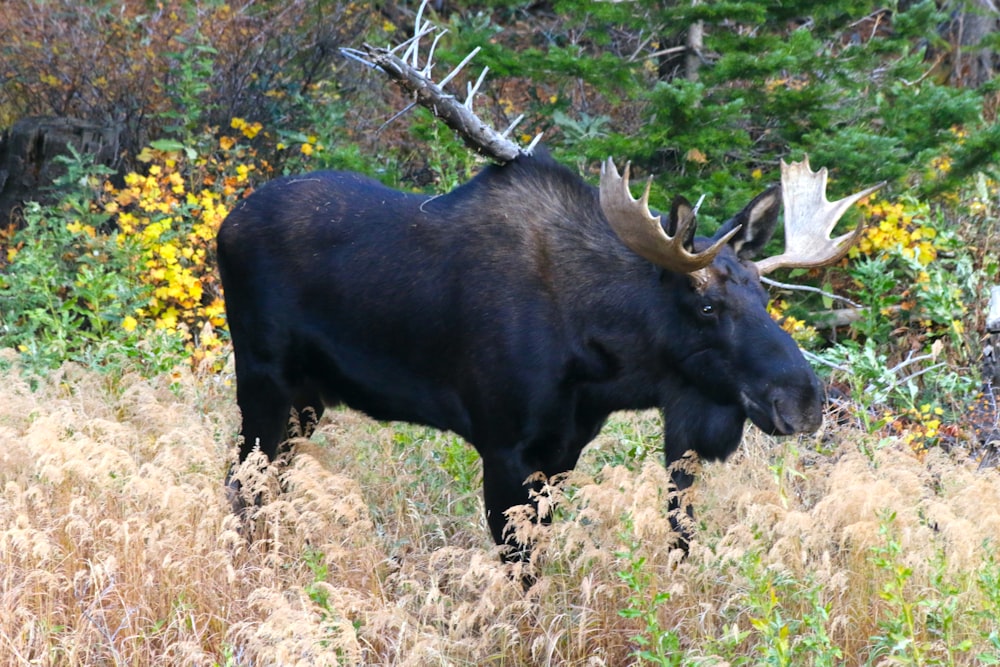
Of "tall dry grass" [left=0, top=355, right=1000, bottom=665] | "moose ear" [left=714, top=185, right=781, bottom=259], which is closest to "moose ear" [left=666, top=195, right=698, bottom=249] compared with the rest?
"moose ear" [left=714, top=185, right=781, bottom=259]

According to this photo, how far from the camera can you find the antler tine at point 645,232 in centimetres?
437

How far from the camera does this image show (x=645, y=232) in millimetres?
4438

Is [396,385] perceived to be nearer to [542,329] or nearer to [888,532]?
[542,329]

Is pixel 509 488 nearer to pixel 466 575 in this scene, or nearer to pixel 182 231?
pixel 466 575

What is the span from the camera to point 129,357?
23.4 ft

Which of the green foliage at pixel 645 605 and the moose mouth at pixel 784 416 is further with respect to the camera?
the moose mouth at pixel 784 416

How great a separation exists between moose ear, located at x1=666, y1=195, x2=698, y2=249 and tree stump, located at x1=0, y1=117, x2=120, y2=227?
19.6ft

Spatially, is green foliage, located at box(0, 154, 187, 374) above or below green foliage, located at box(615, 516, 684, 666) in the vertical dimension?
above

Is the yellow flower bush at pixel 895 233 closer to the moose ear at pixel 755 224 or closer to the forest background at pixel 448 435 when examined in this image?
→ the forest background at pixel 448 435

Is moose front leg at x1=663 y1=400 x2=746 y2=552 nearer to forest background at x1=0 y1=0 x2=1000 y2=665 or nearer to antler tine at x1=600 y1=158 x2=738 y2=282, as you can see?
forest background at x1=0 y1=0 x2=1000 y2=665

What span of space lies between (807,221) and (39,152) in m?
6.26

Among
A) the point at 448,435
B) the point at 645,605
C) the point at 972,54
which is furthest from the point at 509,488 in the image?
the point at 972,54

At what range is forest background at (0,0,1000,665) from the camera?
4129 millimetres

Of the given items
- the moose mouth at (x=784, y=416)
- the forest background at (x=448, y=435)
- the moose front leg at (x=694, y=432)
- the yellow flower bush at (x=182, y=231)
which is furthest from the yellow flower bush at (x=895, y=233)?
the yellow flower bush at (x=182, y=231)
